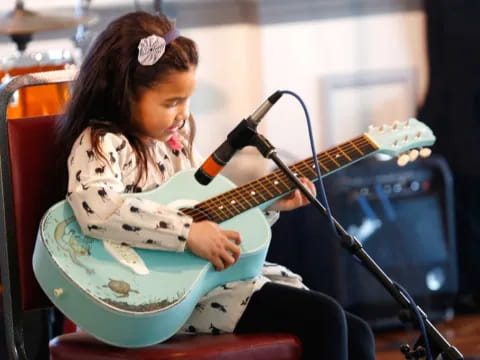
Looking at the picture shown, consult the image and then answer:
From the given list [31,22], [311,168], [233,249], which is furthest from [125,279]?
[31,22]

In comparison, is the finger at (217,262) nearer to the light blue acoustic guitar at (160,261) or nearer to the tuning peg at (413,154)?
the light blue acoustic guitar at (160,261)

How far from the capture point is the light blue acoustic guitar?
1720mm

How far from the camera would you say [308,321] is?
182 centimetres

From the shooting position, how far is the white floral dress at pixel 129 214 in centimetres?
179

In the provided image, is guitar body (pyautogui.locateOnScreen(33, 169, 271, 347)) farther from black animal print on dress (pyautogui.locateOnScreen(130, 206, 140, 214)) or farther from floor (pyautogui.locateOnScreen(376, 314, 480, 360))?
floor (pyautogui.locateOnScreen(376, 314, 480, 360))

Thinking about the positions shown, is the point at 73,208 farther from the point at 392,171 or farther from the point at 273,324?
the point at 392,171

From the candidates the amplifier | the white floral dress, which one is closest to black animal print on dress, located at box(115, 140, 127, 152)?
the white floral dress

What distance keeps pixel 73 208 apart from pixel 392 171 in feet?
5.55

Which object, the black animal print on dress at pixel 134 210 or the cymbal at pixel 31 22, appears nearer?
the black animal print on dress at pixel 134 210

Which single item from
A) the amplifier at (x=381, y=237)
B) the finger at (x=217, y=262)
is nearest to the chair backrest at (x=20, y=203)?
the finger at (x=217, y=262)

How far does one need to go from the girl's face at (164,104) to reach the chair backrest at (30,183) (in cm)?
18

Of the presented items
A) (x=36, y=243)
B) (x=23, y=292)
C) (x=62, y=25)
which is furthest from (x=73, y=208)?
(x=62, y=25)

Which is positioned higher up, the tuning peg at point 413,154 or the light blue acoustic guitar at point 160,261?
the tuning peg at point 413,154

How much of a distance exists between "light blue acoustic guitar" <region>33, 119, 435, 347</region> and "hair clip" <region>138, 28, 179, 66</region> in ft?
0.69
